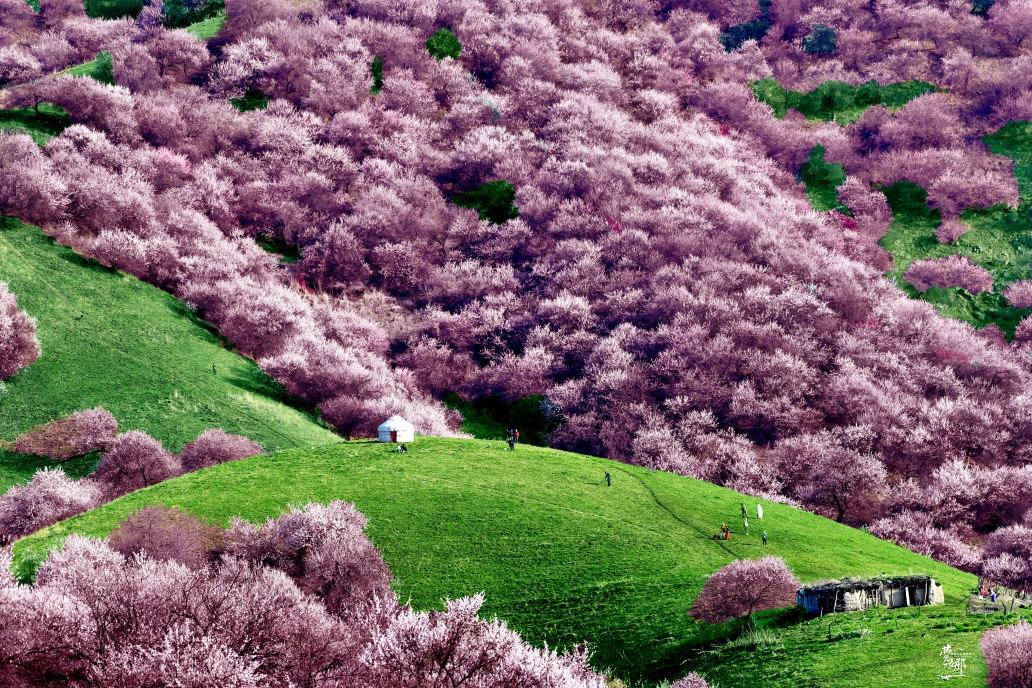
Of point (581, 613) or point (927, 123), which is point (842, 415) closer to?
point (581, 613)

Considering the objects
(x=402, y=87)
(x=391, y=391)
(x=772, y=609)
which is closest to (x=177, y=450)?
(x=391, y=391)

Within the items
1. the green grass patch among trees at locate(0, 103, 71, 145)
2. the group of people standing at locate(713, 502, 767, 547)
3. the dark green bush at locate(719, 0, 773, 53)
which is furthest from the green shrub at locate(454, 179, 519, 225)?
the group of people standing at locate(713, 502, 767, 547)

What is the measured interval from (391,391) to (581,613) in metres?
33.0

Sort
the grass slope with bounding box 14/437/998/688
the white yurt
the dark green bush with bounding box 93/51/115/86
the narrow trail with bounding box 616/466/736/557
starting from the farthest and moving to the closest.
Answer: the dark green bush with bounding box 93/51/115/86 < the white yurt < the narrow trail with bounding box 616/466/736/557 < the grass slope with bounding box 14/437/998/688

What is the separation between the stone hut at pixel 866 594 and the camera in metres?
35.2

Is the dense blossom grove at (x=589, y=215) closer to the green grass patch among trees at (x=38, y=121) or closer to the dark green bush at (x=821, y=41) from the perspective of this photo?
the dark green bush at (x=821, y=41)

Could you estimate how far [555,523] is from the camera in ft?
151

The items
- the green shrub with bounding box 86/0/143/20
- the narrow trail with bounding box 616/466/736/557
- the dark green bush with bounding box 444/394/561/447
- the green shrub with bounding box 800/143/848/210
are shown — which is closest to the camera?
the narrow trail with bounding box 616/466/736/557

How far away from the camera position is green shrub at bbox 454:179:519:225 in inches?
3698

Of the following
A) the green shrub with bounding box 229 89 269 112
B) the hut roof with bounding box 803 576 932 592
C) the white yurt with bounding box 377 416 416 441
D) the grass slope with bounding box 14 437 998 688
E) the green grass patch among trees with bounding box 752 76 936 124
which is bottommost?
the white yurt with bounding box 377 416 416 441

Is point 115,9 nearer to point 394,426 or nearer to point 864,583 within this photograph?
point 394,426

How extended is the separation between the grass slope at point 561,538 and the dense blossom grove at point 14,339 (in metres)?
16.9

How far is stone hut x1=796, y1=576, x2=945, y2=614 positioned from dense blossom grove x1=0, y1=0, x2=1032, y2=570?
2149 centimetres

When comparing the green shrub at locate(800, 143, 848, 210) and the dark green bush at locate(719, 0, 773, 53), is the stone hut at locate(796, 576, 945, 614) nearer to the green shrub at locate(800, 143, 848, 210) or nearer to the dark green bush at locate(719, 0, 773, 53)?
the green shrub at locate(800, 143, 848, 210)
